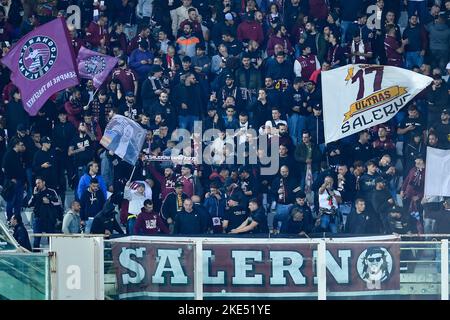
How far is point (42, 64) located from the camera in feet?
78.0

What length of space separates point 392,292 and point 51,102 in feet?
29.5

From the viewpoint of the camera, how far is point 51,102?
939 inches

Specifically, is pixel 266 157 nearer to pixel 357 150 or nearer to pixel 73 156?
pixel 357 150

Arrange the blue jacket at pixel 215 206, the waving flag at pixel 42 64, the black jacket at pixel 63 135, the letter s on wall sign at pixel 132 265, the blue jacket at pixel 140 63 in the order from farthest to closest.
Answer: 1. the blue jacket at pixel 140 63
2. the waving flag at pixel 42 64
3. the black jacket at pixel 63 135
4. the blue jacket at pixel 215 206
5. the letter s on wall sign at pixel 132 265

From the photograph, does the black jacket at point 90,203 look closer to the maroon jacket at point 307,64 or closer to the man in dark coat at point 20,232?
the man in dark coat at point 20,232

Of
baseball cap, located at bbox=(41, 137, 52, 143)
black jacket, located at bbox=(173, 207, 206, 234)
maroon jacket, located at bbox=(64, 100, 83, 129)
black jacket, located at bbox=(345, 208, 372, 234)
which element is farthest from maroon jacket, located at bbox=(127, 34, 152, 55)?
black jacket, located at bbox=(345, 208, 372, 234)

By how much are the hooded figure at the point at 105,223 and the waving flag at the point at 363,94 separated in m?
3.57

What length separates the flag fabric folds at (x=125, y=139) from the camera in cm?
2286

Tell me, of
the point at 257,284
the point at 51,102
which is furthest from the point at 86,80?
the point at 257,284

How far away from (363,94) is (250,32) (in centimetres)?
239

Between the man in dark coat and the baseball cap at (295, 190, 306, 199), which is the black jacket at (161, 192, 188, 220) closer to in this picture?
the baseball cap at (295, 190, 306, 199)

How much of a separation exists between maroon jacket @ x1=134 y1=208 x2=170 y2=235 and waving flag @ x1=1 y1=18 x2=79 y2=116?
3258 millimetres

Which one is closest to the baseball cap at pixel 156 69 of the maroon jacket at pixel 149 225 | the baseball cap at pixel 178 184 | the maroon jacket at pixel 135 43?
the maroon jacket at pixel 135 43

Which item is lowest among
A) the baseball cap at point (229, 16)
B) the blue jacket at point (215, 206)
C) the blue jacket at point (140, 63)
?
the blue jacket at point (215, 206)
